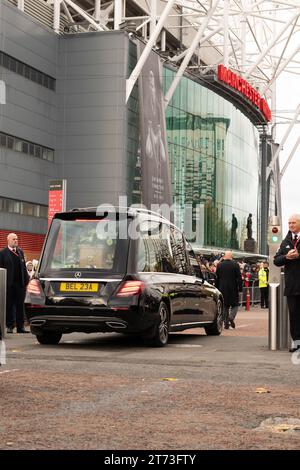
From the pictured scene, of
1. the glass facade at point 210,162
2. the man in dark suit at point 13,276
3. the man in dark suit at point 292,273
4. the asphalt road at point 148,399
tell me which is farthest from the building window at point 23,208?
the man in dark suit at point 292,273

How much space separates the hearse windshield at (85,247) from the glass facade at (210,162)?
41.6m

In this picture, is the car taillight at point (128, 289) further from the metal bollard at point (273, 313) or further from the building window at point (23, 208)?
the building window at point (23, 208)

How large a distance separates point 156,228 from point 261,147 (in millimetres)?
67321

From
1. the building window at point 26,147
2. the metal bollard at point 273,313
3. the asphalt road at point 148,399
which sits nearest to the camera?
the asphalt road at point 148,399

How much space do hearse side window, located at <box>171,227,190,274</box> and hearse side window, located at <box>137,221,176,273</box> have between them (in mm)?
195

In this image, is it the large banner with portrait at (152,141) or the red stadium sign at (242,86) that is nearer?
the large banner with portrait at (152,141)

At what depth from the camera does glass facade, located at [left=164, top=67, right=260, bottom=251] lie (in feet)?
183

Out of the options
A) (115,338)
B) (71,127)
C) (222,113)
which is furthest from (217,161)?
(115,338)

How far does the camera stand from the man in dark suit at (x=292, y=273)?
11.5m

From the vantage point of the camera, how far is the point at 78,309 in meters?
12.2

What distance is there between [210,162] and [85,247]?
161 ft

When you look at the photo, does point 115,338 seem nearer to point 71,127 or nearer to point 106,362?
point 106,362

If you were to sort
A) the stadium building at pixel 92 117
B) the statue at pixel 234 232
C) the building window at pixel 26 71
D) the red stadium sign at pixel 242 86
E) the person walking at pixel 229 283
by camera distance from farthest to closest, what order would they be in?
the statue at pixel 234 232 < the red stadium sign at pixel 242 86 < the stadium building at pixel 92 117 < the building window at pixel 26 71 < the person walking at pixel 229 283

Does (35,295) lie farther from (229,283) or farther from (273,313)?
(229,283)
